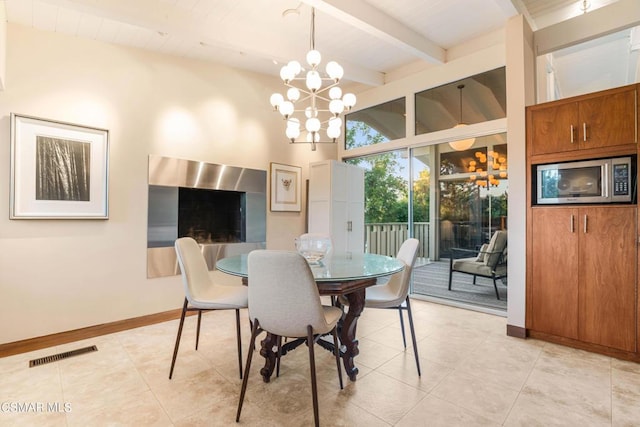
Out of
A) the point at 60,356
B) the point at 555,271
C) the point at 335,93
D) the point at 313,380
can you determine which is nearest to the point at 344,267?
the point at 313,380

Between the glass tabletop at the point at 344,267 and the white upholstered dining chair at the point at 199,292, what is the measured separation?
248mm

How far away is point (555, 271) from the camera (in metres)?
2.79

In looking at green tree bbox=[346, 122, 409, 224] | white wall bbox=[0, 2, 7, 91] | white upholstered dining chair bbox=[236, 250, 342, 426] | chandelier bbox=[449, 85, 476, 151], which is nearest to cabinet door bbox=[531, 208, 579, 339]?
chandelier bbox=[449, 85, 476, 151]

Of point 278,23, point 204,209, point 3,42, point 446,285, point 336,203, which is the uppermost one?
point 278,23

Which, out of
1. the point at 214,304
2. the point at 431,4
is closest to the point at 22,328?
the point at 214,304

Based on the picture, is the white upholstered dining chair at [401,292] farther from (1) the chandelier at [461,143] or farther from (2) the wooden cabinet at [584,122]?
(1) the chandelier at [461,143]

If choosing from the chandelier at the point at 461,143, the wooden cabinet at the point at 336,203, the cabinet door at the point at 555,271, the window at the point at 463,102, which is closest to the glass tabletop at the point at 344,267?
the cabinet door at the point at 555,271

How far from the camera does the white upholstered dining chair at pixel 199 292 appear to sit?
2.22 m

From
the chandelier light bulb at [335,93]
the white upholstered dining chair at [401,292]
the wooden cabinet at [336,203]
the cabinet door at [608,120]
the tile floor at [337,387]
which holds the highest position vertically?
the chandelier light bulb at [335,93]

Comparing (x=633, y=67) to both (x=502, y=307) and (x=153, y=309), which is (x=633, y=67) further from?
(x=153, y=309)

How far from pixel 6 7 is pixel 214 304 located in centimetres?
291

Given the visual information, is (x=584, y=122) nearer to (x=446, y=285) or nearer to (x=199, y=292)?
(x=446, y=285)

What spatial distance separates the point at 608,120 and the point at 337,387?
2998 mm

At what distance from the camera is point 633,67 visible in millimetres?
4266
